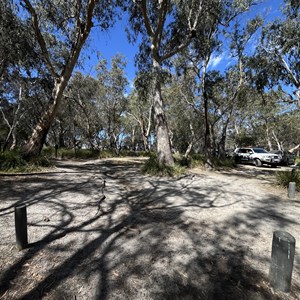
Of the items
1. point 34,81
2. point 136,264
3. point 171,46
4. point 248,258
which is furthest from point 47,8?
point 248,258

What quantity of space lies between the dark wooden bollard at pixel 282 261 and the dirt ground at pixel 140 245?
0.37ft

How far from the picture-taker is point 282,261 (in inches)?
82.0

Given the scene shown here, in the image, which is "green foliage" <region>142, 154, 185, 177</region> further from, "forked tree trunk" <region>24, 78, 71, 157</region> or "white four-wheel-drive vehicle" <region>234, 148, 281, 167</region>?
"white four-wheel-drive vehicle" <region>234, 148, 281, 167</region>

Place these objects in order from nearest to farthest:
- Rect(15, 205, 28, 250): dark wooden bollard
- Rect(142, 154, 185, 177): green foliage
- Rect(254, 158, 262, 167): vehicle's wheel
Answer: Rect(15, 205, 28, 250): dark wooden bollard < Rect(142, 154, 185, 177): green foliage < Rect(254, 158, 262, 167): vehicle's wheel

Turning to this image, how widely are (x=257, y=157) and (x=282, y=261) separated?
16189 millimetres

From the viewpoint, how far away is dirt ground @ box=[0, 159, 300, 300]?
215cm

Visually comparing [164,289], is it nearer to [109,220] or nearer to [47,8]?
[109,220]

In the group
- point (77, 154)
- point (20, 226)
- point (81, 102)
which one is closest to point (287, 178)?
point (20, 226)

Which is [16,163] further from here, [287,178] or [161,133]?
[287,178]

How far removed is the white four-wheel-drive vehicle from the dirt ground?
449 inches

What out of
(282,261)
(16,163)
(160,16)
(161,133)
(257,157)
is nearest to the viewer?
(282,261)

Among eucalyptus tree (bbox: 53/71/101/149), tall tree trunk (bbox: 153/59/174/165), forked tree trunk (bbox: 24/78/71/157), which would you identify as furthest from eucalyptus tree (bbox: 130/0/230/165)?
eucalyptus tree (bbox: 53/71/101/149)

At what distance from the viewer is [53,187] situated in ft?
19.4

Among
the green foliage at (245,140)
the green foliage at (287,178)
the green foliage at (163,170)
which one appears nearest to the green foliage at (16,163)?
the green foliage at (163,170)
